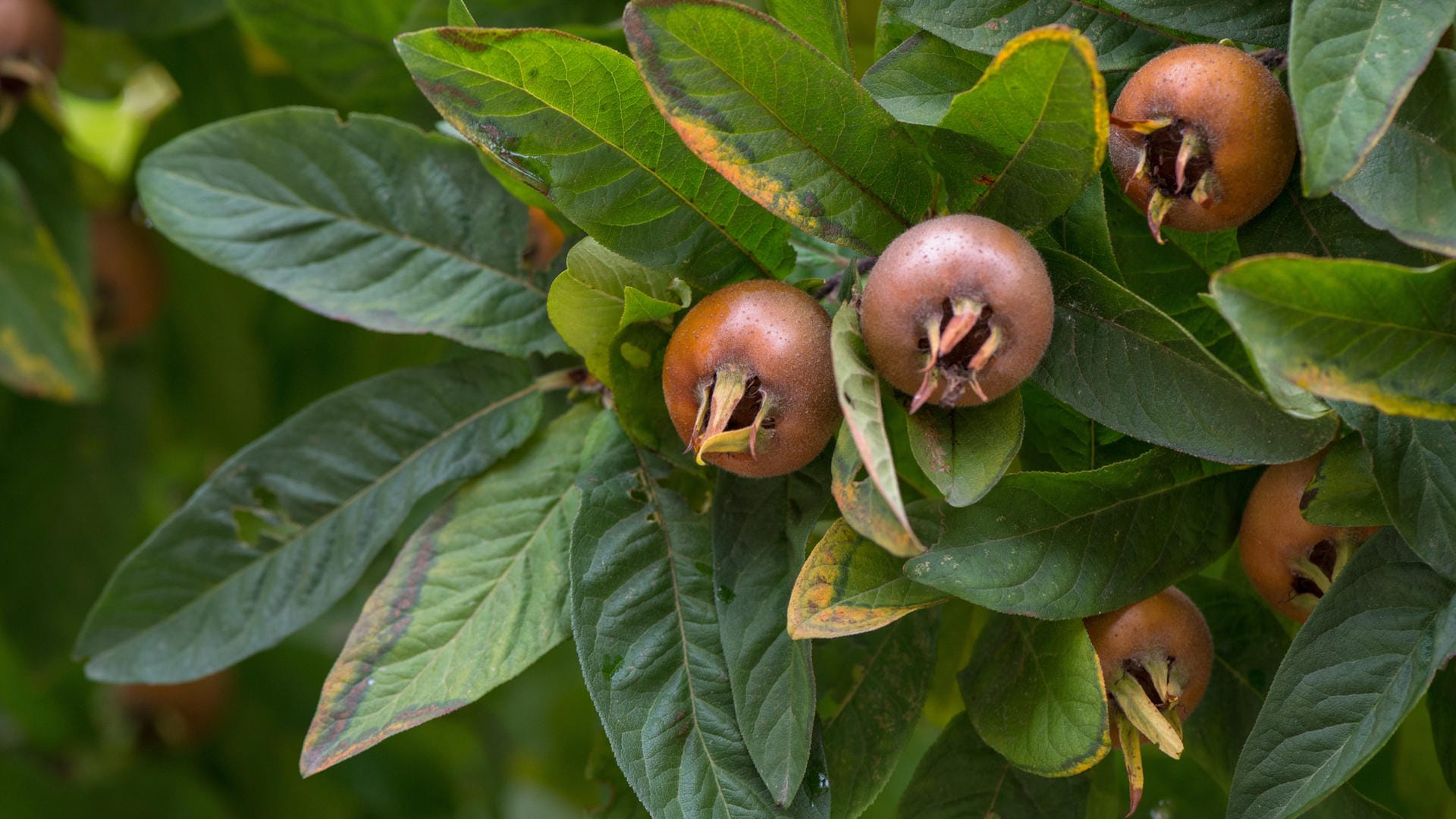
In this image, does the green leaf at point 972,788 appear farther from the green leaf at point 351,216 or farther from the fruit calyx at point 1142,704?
the green leaf at point 351,216

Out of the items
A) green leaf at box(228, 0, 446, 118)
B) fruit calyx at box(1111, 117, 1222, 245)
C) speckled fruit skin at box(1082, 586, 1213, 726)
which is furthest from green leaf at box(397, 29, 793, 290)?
green leaf at box(228, 0, 446, 118)

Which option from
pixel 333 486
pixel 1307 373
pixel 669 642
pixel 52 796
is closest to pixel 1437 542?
pixel 1307 373

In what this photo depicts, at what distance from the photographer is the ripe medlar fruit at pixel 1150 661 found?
0.80 metres

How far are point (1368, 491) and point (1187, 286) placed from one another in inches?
7.9

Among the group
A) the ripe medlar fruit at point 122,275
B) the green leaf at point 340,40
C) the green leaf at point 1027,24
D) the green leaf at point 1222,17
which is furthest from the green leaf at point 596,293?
the ripe medlar fruit at point 122,275

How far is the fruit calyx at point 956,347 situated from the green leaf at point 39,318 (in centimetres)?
117

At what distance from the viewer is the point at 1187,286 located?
0.87 metres

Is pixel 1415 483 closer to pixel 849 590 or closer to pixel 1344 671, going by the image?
pixel 1344 671

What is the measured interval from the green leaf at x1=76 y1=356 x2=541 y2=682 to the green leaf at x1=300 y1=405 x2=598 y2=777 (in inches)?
2.7

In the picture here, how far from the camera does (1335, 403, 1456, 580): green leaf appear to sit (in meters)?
0.71

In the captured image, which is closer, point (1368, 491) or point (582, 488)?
point (1368, 491)

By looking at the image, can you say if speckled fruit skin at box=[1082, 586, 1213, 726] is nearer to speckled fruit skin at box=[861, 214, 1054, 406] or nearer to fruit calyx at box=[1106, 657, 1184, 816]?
fruit calyx at box=[1106, 657, 1184, 816]

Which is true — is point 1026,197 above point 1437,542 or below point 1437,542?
above

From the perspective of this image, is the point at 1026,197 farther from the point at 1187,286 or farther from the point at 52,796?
the point at 52,796
